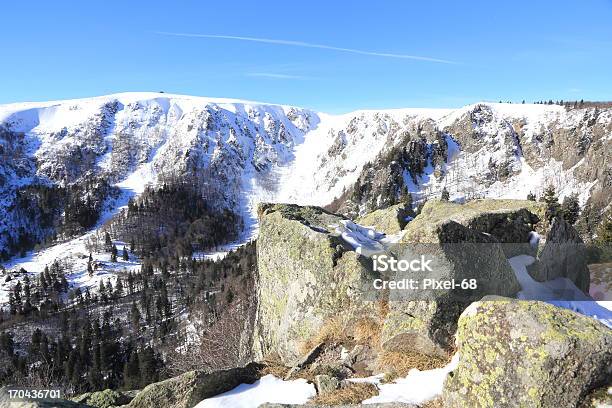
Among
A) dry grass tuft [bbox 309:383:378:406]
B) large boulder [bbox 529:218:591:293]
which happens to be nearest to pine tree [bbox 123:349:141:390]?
large boulder [bbox 529:218:591:293]

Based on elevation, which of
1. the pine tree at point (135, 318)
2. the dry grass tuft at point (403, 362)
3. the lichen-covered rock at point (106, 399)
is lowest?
the pine tree at point (135, 318)

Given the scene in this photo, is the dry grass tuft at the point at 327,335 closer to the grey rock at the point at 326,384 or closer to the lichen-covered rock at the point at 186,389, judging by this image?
the grey rock at the point at 326,384

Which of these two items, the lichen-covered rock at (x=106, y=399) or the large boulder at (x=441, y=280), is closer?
the large boulder at (x=441, y=280)

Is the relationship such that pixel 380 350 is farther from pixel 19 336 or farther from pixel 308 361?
pixel 19 336

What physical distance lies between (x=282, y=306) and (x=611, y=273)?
22.6 meters

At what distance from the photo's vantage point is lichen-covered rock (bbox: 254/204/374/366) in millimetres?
15039

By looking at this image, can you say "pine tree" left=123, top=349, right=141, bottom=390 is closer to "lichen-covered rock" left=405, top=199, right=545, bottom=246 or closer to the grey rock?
"lichen-covered rock" left=405, top=199, right=545, bottom=246

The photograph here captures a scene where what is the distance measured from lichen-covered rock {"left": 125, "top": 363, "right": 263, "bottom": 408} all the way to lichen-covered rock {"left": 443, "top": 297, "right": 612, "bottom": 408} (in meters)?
6.42

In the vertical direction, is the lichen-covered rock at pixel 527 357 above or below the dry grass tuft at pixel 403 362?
above

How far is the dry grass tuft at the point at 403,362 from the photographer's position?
1065 cm

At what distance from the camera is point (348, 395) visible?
9.82m

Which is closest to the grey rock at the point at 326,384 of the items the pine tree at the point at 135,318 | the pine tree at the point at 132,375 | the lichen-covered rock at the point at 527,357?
the lichen-covered rock at the point at 527,357

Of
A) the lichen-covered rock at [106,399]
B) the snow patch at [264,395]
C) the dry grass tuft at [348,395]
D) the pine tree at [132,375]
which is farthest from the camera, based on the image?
the pine tree at [132,375]

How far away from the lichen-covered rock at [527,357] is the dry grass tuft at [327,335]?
20.5ft
